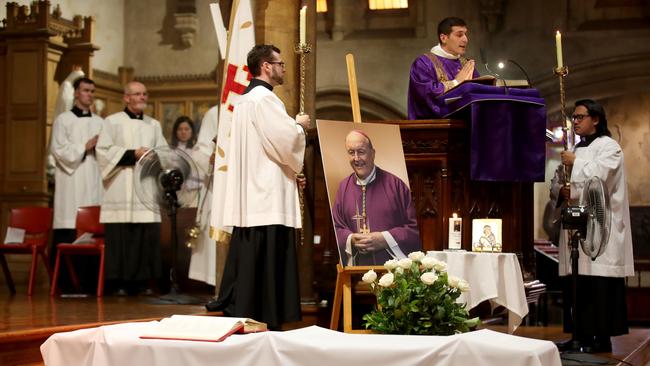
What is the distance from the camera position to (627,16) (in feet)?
45.5

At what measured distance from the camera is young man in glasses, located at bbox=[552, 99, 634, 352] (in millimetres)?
7230

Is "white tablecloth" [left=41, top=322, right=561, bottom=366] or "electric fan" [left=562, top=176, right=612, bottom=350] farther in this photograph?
"electric fan" [left=562, top=176, right=612, bottom=350]

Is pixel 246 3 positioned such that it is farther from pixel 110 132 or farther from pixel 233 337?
pixel 233 337

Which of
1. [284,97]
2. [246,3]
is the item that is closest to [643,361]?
[284,97]

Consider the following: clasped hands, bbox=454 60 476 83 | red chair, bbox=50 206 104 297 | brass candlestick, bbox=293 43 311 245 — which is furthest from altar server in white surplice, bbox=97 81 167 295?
clasped hands, bbox=454 60 476 83

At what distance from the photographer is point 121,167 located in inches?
361

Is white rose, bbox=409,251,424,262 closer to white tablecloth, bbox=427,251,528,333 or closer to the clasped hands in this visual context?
white tablecloth, bbox=427,251,528,333

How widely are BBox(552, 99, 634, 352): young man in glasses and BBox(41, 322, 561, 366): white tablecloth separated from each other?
385 cm

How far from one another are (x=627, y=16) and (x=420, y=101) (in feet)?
24.5

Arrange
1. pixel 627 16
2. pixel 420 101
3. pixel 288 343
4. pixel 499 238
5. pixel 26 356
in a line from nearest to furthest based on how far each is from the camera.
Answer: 1. pixel 288 343
2. pixel 26 356
3. pixel 499 238
4. pixel 420 101
5. pixel 627 16

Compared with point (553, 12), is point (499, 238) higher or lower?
lower

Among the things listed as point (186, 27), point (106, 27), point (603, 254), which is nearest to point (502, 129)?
point (603, 254)

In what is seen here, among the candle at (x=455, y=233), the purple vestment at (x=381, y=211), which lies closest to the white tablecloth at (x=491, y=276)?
the candle at (x=455, y=233)

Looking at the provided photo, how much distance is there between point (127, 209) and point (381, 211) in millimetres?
3157
